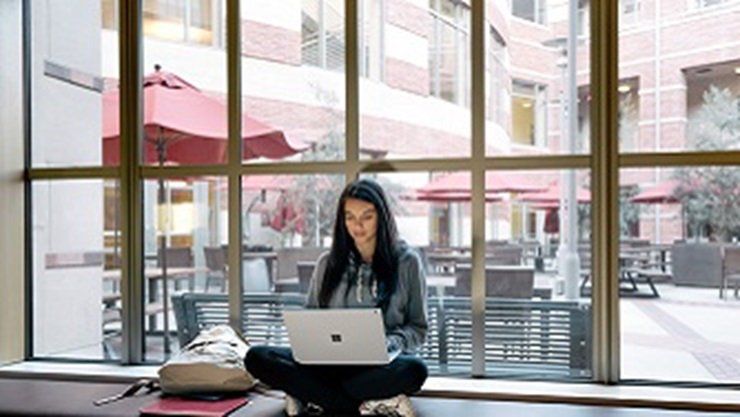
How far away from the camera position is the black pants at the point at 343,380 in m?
2.44

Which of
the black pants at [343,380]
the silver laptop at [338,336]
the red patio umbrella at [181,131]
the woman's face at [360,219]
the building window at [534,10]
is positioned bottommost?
the black pants at [343,380]

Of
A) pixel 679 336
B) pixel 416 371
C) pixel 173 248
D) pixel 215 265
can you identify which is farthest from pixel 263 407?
pixel 679 336

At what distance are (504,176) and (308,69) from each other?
1080mm

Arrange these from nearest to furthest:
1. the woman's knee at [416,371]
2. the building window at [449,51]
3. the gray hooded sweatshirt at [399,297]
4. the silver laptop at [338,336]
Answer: the silver laptop at [338,336]
the woman's knee at [416,371]
the gray hooded sweatshirt at [399,297]
the building window at [449,51]

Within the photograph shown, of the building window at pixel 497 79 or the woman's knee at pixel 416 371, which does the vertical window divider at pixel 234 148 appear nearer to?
the woman's knee at pixel 416 371

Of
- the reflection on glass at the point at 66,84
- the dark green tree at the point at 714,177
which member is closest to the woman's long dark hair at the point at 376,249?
the dark green tree at the point at 714,177

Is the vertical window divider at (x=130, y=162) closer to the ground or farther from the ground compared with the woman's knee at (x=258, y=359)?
farther from the ground

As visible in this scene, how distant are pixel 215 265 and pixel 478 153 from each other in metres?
1.42

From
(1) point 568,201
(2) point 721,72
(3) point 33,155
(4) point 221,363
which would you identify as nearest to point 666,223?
(1) point 568,201

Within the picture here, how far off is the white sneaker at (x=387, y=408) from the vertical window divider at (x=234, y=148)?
978mm

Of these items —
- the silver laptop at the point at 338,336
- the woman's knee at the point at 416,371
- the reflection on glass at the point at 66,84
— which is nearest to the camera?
the silver laptop at the point at 338,336

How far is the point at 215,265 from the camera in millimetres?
3312

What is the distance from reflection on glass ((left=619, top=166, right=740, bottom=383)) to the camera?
278cm

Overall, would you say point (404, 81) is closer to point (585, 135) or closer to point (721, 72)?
point (585, 135)
